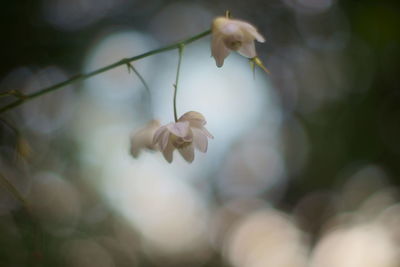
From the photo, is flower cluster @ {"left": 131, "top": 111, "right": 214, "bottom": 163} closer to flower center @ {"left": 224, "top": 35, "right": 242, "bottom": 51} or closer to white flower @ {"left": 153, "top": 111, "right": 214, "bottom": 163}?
white flower @ {"left": 153, "top": 111, "right": 214, "bottom": 163}

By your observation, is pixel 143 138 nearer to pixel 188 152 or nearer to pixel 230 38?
pixel 188 152

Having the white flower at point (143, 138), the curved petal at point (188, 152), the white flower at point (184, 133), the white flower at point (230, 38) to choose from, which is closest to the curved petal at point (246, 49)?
the white flower at point (230, 38)

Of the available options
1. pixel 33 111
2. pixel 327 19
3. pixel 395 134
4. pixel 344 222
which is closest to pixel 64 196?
pixel 33 111

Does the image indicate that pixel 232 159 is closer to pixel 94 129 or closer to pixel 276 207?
pixel 276 207

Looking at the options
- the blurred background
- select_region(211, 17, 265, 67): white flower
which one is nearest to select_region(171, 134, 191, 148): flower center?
select_region(211, 17, 265, 67): white flower

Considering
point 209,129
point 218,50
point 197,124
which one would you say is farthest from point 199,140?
point 209,129

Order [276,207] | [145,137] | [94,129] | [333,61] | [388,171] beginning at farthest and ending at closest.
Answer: [276,207], [388,171], [333,61], [94,129], [145,137]
